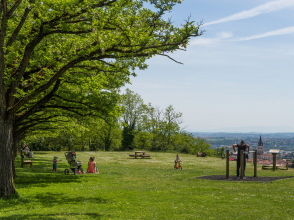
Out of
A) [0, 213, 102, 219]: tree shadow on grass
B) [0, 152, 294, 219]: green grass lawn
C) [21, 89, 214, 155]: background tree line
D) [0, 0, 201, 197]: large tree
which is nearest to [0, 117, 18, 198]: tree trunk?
[0, 0, 201, 197]: large tree

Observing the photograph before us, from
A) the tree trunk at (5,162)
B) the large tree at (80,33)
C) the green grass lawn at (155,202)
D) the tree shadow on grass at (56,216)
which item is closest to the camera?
the tree shadow on grass at (56,216)

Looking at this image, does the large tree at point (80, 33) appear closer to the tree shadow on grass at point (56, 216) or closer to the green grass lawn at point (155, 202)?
the green grass lawn at point (155, 202)

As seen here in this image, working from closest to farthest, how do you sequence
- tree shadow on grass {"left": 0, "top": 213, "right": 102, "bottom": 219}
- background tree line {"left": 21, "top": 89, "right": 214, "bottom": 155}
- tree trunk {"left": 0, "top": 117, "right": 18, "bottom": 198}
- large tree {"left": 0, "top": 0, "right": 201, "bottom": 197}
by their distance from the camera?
1. tree shadow on grass {"left": 0, "top": 213, "right": 102, "bottom": 219}
2. large tree {"left": 0, "top": 0, "right": 201, "bottom": 197}
3. tree trunk {"left": 0, "top": 117, "right": 18, "bottom": 198}
4. background tree line {"left": 21, "top": 89, "right": 214, "bottom": 155}

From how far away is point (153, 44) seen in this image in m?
11.2

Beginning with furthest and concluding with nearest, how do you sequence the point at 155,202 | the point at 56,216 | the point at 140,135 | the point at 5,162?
the point at 140,135
the point at 5,162
the point at 155,202
the point at 56,216

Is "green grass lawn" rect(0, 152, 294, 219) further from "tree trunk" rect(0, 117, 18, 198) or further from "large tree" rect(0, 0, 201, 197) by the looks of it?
"large tree" rect(0, 0, 201, 197)

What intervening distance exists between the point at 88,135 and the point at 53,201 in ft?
222

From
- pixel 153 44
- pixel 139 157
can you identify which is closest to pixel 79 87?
pixel 153 44

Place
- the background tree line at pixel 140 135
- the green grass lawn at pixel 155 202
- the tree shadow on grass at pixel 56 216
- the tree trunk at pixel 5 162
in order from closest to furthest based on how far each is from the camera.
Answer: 1. the tree shadow on grass at pixel 56 216
2. the green grass lawn at pixel 155 202
3. the tree trunk at pixel 5 162
4. the background tree line at pixel 140 135

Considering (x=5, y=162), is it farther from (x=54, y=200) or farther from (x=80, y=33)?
(x=80, y=33)

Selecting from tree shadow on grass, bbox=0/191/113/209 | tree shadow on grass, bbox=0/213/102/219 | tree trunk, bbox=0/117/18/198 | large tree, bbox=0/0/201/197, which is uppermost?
large tree, bbox=0/0/201/197

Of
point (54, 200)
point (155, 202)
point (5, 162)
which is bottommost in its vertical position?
point (54, 200)

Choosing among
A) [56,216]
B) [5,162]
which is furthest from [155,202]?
[5,162]

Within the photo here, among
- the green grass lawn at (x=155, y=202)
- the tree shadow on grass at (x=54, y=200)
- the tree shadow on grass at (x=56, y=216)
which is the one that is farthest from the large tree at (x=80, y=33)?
the tree shadow on grass at (x=56, y=216)
